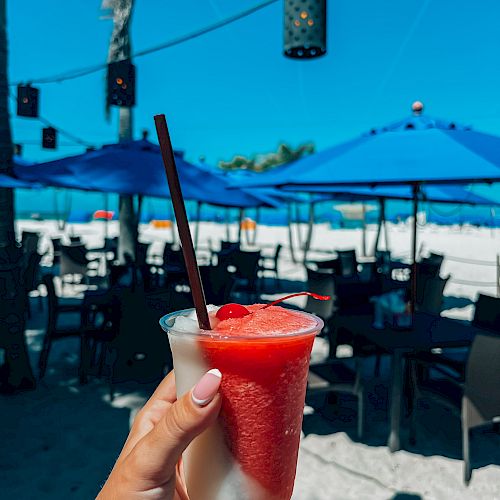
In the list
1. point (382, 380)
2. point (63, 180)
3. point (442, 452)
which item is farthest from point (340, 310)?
point (63, 180)

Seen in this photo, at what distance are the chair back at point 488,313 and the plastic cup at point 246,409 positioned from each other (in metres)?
3.84

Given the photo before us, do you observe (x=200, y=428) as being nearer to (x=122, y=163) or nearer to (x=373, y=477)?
(x=373, y=477)

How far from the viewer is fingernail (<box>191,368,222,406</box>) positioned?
91 cm

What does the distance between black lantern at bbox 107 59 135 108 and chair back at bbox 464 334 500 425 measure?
28.5 ft

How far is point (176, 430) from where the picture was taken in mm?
933

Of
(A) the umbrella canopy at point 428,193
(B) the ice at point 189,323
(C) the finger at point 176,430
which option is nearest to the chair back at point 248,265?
(A) the umbrella canopy at point 428,193

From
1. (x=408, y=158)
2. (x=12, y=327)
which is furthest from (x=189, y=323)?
(x=12, y=327)

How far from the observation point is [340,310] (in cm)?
534

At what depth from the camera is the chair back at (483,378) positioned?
3131 millimetres

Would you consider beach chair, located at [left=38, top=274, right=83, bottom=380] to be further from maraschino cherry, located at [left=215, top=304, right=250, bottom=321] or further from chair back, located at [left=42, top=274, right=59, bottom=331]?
maraschino cherry, located at [left=215, top=304, right=250, bottom=321]

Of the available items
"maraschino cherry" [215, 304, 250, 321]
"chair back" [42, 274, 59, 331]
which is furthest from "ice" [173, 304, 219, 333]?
"chair back" [42, 274, 59, 331]

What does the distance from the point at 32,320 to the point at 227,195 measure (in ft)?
11.6

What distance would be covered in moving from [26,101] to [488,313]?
11.5 m

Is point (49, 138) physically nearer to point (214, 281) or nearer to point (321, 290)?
point (214, 281)
